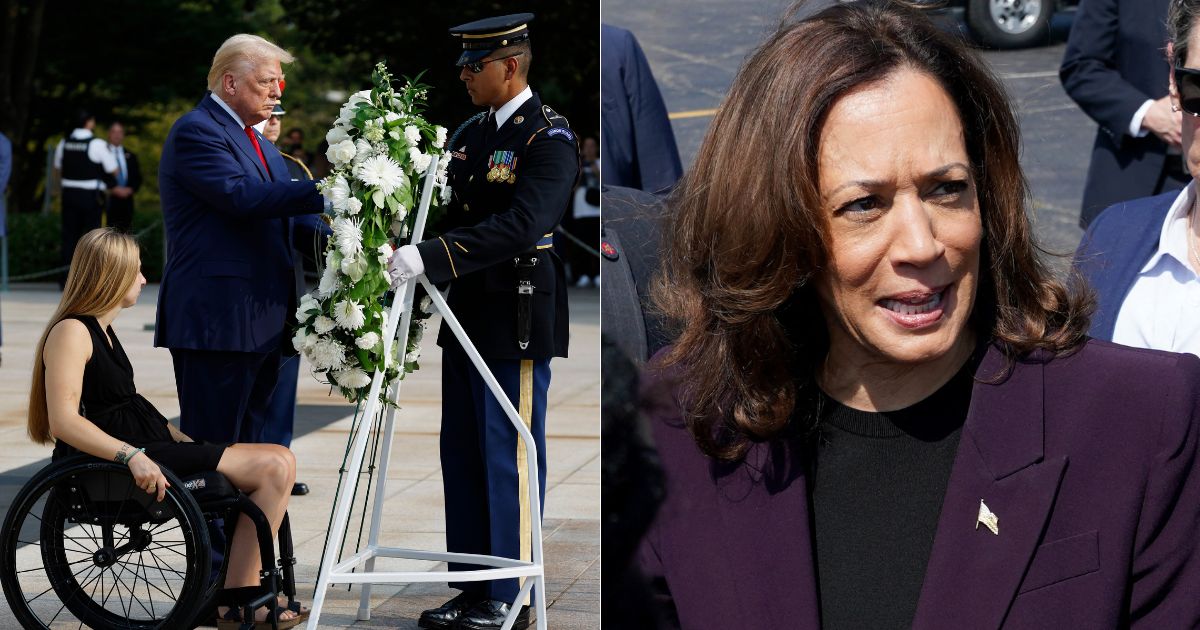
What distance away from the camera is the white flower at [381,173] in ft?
15.1

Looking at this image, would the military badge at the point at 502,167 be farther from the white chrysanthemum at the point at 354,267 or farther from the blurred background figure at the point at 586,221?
the blurred background figure at the point at 586,221

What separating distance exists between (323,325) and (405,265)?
309 mm

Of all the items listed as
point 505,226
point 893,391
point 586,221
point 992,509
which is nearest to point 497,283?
point 505,226

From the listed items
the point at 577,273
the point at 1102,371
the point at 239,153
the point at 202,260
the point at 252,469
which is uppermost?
the point at 1102,371

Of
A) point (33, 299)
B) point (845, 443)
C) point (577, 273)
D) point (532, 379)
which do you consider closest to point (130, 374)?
point (532, 379)

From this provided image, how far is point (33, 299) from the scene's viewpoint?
757 inches

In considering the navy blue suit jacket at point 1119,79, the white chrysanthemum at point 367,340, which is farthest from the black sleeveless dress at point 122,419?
the navy blue suit jacket at point 1119,79

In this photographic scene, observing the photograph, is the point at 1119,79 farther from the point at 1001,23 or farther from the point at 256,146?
the point at 256,146

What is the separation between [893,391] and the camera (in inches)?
84.1

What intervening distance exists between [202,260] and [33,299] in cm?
1492

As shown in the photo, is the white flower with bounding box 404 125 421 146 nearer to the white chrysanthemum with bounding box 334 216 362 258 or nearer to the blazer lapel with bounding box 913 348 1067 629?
the white chrysanthemum with bounding box 334 216 362 258

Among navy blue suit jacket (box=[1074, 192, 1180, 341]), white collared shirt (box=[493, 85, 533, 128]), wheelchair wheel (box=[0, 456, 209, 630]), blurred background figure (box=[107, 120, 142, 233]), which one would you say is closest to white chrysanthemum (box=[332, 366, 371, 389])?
wheelchair wheel (box=[0, 456, 209, 630])

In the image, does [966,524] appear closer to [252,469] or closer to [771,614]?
[771,614]

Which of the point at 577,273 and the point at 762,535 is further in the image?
the point at 577,273
